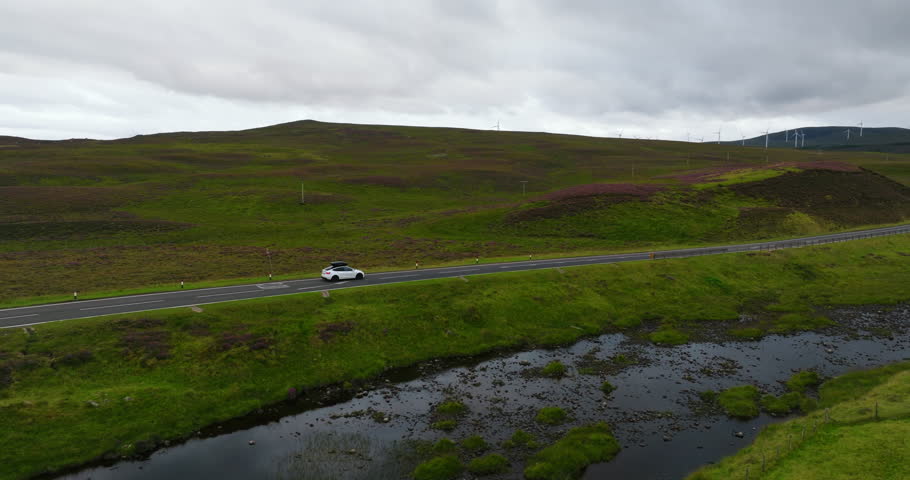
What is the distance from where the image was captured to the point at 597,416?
2909 cm

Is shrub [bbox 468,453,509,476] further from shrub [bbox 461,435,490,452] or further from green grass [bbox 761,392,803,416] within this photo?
green grass [bbox 761,392,803,416]

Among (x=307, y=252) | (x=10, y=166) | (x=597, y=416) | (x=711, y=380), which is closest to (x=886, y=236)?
A: (x=711, y=380)

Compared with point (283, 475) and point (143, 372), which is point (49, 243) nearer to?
point (143, 372)

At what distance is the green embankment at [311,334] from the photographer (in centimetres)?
2745

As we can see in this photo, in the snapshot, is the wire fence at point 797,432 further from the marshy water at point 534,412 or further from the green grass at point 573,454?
the green grass at point 573,454

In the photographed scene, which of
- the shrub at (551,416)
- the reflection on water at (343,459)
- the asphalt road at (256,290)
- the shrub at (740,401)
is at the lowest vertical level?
the reflection on water at (343,459)

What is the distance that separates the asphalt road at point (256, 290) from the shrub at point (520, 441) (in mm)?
26985

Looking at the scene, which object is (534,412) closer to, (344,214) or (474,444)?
(474,444)

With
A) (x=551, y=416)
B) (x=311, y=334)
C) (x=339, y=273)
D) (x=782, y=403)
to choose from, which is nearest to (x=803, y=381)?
(x=782, y=403)

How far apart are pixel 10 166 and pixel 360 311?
147m

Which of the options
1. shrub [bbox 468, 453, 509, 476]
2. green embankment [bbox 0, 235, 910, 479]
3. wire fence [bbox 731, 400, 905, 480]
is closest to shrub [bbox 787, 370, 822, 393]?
wire fence [bbox 731, 400, 905, 480]

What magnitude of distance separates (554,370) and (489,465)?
13.3m

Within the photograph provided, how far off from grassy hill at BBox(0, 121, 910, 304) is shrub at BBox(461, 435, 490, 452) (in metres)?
40.5

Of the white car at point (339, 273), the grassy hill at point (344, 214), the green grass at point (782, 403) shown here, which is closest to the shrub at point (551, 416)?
the green grass at point (782, 403)
